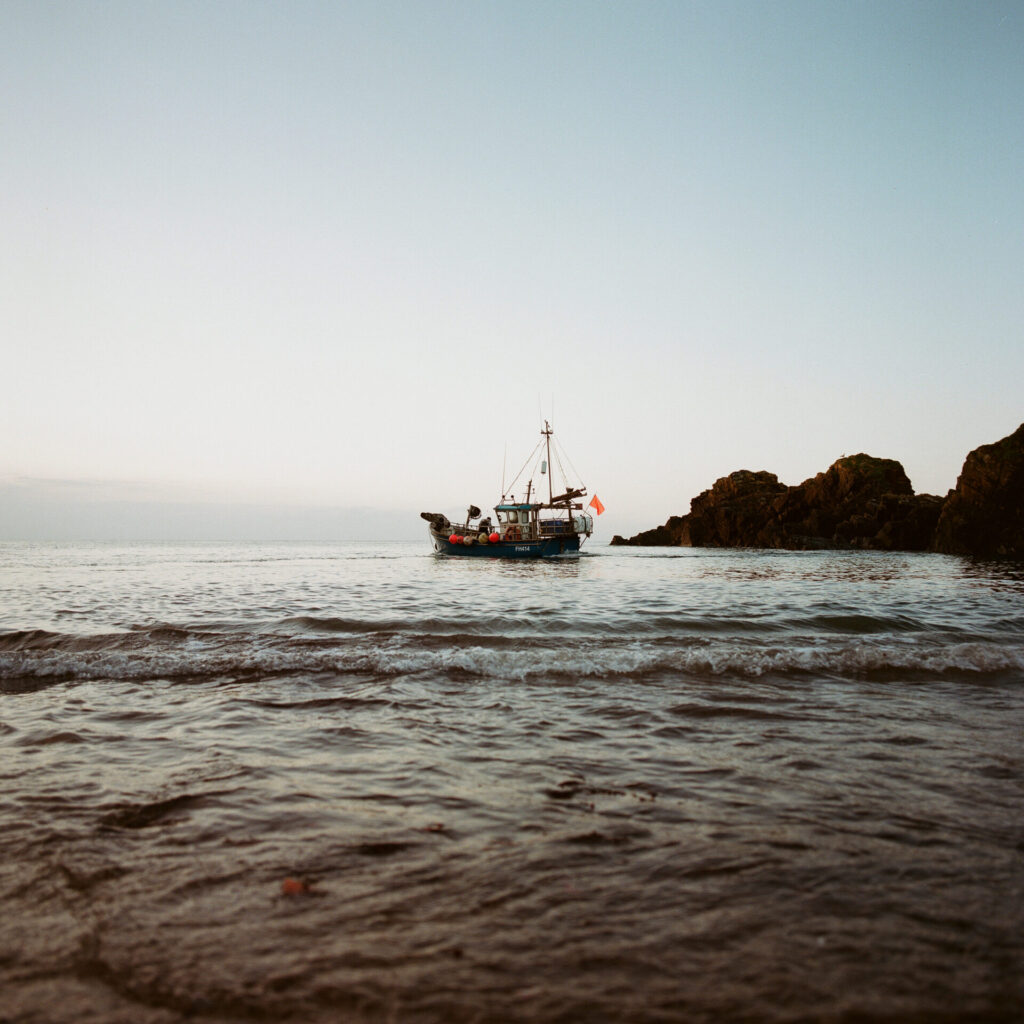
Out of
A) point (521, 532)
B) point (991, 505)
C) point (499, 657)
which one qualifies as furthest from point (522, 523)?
point (991, 505)

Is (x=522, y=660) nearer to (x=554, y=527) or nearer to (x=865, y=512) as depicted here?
(x=554, y=527)

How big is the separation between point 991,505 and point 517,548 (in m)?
55.1

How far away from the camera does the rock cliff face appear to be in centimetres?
6988

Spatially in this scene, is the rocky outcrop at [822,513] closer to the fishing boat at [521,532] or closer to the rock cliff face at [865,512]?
the rock cliff face at [865,512]

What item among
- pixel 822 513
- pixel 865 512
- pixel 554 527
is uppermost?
pixel 865 512

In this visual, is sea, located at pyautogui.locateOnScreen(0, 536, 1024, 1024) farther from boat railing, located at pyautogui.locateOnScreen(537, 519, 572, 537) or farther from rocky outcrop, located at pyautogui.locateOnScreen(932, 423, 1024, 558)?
rocky outcrop, located at pyautogui.locateOnScreen(932, 423, 1024, 558)

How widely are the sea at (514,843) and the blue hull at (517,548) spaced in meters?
44.5

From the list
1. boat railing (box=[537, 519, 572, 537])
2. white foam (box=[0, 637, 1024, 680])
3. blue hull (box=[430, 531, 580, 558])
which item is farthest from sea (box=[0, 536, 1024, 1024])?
boat railing (box=[537, 519, 572, 537])

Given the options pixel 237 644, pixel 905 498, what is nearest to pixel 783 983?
pixel 237 644

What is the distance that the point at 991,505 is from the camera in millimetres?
70250

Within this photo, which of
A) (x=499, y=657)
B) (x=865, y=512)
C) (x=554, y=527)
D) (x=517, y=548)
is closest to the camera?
(x=499, y=657)

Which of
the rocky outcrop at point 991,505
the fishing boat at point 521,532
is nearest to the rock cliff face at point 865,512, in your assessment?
the rocky outcrop at point 991,505

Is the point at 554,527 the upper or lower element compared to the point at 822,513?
lower

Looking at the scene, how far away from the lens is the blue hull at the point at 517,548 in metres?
53.0
